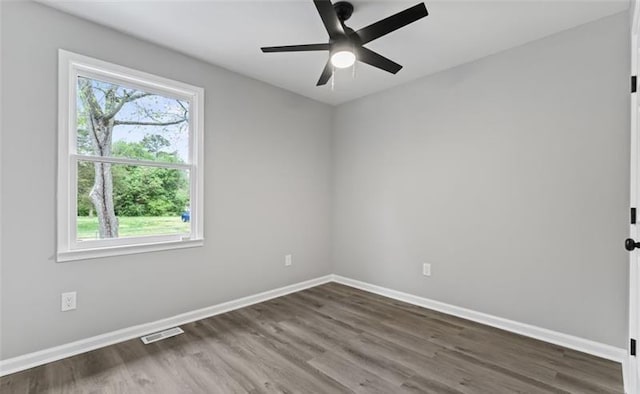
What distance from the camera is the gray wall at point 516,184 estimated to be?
A: 2301 millimetres

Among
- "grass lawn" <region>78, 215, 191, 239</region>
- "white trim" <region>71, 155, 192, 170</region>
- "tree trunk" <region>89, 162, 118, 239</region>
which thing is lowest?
"grass lawn" <region>78, 215, 191, 239</region>

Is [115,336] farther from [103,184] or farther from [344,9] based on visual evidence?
[344,9]

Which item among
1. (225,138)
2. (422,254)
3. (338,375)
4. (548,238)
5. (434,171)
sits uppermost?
(225,138)

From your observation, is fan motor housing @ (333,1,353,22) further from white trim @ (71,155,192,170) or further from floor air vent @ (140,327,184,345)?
floor air vent @ (140,327,184,345)

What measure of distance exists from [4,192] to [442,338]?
3431mm

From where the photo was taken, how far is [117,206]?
2.58 m

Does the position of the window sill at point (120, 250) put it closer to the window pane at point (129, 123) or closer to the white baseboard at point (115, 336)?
the white baseboard at point (115, 336)

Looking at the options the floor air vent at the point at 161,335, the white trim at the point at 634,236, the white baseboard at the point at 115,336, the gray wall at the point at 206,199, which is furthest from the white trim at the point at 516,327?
the floor air vent at the point at 161,335

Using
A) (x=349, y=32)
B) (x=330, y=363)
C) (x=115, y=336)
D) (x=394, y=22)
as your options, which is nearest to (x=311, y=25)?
(x=349, y=32)

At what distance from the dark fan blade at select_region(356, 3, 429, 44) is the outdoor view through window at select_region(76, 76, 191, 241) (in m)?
1.91

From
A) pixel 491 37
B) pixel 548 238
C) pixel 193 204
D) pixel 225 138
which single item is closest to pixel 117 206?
pixel 193 204

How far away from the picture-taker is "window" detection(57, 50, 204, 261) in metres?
2.31

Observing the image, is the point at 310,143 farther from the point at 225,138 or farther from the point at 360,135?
the point at 225,138

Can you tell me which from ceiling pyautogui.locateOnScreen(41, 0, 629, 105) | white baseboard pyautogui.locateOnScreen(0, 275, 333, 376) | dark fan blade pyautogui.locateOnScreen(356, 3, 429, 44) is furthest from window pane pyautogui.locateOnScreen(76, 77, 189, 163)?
dark fan blade pyautogui.locateOnScreen(356, 3, 429, 44)
